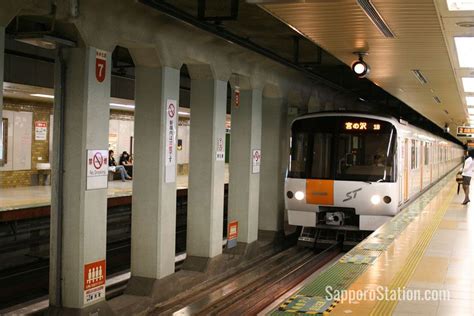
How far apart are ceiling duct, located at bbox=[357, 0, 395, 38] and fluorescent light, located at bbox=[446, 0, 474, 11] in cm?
70

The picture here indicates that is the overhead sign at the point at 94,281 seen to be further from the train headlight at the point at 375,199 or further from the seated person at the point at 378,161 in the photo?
the seated person at the point at 378,161

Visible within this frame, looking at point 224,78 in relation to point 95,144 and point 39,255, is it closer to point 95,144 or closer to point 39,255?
point 95,144

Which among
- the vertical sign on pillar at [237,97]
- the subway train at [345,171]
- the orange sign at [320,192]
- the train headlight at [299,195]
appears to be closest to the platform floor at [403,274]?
the subway train at [345,171]

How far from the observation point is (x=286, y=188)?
10586 millimetres

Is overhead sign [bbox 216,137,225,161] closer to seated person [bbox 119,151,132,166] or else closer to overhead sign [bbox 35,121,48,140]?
overhead sign [bbox 35,121,48,140]

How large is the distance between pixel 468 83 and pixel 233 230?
518cm

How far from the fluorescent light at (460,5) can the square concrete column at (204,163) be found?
425 centimetres

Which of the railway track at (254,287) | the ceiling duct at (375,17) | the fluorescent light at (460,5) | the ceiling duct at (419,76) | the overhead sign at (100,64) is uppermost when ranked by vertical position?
the ceiling duct at (419,76)

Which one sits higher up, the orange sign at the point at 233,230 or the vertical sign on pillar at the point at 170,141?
the vertical sign on pillar at the point at 170,141

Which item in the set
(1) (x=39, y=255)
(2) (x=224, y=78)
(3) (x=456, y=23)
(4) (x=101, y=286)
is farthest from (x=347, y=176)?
(1) (x=39, y=255)

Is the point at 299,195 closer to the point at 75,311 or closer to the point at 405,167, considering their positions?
the point at 405,167

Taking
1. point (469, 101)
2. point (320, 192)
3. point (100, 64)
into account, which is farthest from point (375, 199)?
point (100, 64)

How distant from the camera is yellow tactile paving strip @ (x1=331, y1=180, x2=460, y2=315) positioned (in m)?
4.43

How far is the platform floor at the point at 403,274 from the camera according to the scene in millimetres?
4500
